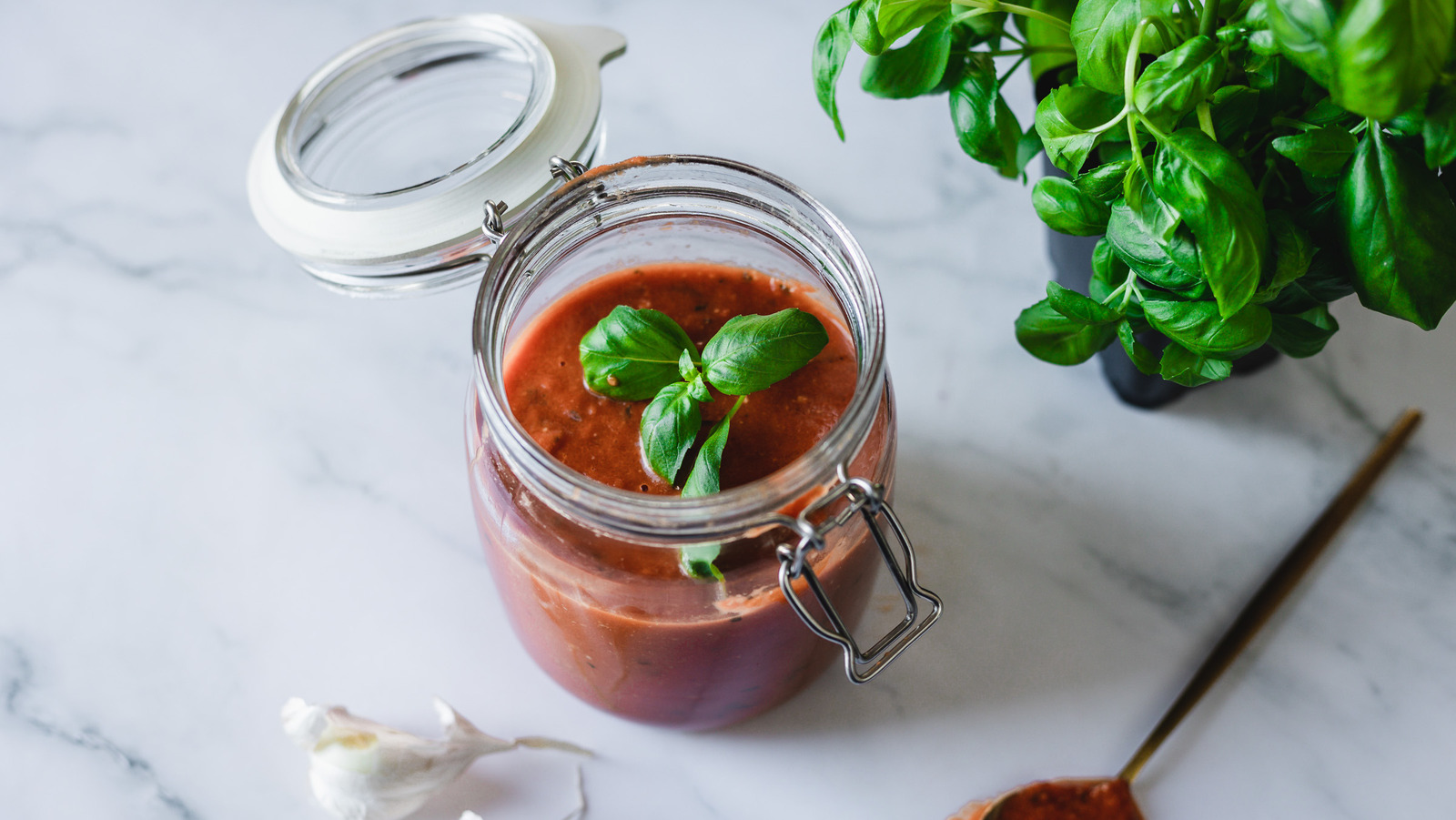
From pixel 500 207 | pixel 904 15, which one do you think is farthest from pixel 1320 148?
pixel 500 207

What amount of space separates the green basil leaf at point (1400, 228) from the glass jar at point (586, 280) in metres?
0.25

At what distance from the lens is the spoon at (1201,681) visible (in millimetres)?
776

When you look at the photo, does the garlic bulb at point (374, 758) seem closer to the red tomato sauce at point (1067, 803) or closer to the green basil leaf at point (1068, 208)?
the red tomato sauce at point (1067, 803)

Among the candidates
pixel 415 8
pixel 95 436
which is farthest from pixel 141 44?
pixel 95 436

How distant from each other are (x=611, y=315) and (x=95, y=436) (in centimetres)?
57

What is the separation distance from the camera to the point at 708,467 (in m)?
0.59

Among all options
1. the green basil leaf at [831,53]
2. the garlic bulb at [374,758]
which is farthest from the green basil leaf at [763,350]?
the garlic bulb at [374,758]

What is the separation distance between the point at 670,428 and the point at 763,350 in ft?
0.22

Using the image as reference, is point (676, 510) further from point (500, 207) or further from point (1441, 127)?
point (1441, 127)

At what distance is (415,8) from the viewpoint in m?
1.09

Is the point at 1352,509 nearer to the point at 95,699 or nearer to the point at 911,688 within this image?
the point at 911,688

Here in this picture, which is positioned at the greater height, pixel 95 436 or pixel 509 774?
pixel 95 436

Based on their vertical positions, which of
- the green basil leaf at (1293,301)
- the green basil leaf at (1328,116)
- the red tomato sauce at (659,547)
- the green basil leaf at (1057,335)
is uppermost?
the green basil leaf at (1328,116)

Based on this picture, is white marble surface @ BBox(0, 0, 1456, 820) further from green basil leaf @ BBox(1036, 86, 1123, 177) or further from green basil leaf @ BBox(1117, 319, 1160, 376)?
green basil leaf @ BBox(1036, 86, 1123, 177)
